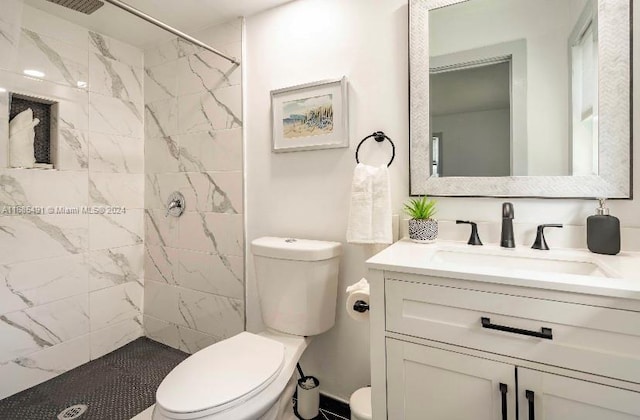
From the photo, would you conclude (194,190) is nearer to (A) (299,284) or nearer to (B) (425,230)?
(A) (299,284)

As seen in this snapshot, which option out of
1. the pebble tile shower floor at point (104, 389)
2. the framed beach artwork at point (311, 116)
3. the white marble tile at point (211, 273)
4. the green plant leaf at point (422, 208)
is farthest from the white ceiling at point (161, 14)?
the pebble tile shower floor at point (104, 389)

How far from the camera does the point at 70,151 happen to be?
1.96 m

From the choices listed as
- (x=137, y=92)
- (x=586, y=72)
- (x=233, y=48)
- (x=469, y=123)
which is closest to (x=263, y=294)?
(x=469, y=123)

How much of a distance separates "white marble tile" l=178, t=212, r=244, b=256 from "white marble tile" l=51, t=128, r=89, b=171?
69 centimetres

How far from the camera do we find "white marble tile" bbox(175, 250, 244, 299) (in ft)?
6.30

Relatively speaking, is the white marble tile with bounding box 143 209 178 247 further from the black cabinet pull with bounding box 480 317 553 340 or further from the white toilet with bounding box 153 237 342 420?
the black cabinet pull with bounding box 480 317 553 340

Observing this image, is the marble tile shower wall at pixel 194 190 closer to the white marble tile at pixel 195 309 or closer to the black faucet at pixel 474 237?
the white marble tile at pixel 195 309

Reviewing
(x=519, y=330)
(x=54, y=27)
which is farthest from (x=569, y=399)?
(x=54, y=27)

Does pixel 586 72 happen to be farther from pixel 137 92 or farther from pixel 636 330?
pixel 137 92

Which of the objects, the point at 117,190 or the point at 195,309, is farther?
the point at 117,190

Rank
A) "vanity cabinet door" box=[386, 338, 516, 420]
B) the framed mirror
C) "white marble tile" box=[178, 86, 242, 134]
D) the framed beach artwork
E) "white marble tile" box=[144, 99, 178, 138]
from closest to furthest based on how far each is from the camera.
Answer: "vanity cabinet door" box=[386, 338, 516, 420], the framed mirror, the framed beach artwork, "white marble tile" box=[178, 86, 242, 134], "white marble tile" box=[144, 99, 178, 138]

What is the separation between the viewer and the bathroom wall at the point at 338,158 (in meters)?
1.33

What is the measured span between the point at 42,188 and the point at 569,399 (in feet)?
8.22

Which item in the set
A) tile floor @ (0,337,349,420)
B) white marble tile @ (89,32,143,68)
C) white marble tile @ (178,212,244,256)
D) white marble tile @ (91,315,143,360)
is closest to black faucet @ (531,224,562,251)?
tile floor @ (0,337,349,420)
